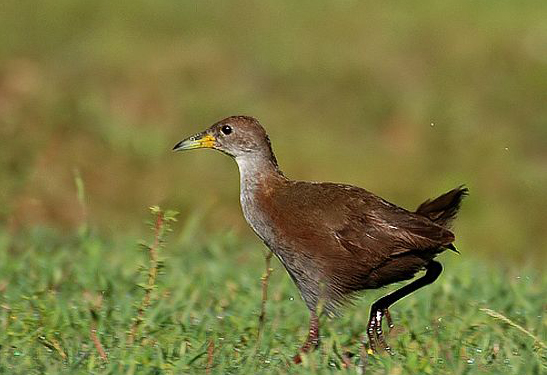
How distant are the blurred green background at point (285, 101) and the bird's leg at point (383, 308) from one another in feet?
13.1

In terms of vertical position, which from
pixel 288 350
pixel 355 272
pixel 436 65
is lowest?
pixel 288 350

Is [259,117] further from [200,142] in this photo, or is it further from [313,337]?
[313,337]

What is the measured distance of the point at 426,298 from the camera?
20.7 ft

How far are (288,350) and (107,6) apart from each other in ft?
25.9

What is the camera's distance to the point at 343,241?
5.38 m

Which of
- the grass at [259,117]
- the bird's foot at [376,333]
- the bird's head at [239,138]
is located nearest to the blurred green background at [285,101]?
the grass at [259,117]

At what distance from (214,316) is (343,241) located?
0.84 meters

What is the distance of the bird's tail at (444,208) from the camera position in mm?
5700

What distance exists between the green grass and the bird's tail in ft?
1.52

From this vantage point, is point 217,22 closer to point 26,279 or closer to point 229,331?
point 26,279

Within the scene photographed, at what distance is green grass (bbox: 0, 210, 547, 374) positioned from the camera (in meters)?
4.75

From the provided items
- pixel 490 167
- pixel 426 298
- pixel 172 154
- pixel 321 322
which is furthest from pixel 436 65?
pixel 321 322

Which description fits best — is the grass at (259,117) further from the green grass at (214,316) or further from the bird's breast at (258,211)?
the bird's breast at (258,211)

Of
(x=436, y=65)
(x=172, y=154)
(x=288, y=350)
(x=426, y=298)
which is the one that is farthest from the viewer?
(x=436, y=65)
